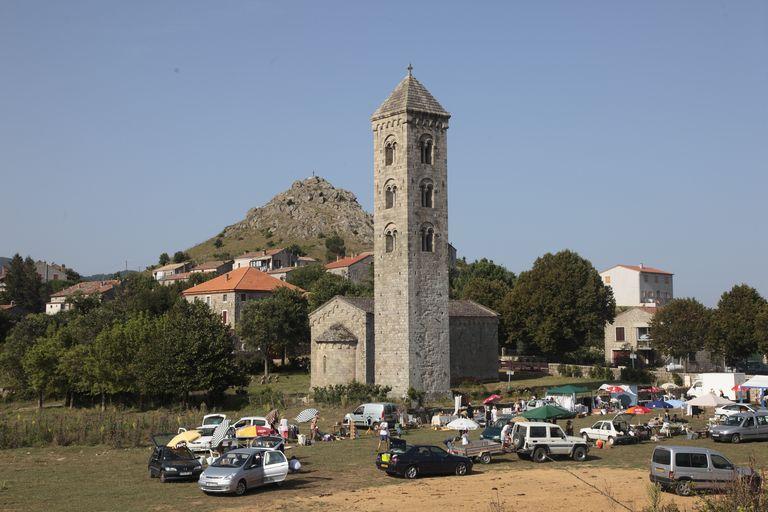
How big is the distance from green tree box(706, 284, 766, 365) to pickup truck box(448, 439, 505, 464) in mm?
47802

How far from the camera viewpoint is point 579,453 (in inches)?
1205

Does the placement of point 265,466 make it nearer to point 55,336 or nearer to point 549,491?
point 549,491

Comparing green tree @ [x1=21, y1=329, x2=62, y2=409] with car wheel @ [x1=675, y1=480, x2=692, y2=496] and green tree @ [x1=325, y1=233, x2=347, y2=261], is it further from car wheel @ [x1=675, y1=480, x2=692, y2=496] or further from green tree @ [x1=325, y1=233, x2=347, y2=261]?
green tree @ [x1=325, y1=233, x2=347, y2=261]

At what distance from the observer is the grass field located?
77.6ft

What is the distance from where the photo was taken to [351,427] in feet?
128

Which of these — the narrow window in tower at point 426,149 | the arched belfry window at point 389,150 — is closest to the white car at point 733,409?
the narrow window in tower at point 426,149

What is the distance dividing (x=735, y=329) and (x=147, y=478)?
2323 inches

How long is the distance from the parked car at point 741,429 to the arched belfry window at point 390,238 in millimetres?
27446

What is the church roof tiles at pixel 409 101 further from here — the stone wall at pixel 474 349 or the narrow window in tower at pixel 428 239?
the stone wall at pixel 474 349

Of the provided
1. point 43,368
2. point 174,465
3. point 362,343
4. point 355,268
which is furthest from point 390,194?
point 355,268

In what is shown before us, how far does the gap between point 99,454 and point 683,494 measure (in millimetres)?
23076

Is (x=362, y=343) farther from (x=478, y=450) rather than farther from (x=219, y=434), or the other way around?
(x=478, y=450)

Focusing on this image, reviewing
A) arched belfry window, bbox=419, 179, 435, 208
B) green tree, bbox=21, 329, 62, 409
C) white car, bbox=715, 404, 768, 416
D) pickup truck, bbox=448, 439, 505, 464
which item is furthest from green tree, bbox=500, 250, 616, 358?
pickup truck, bbox=448, 439, 505, 464

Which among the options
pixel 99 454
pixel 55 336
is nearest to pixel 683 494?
pixel 99 454
